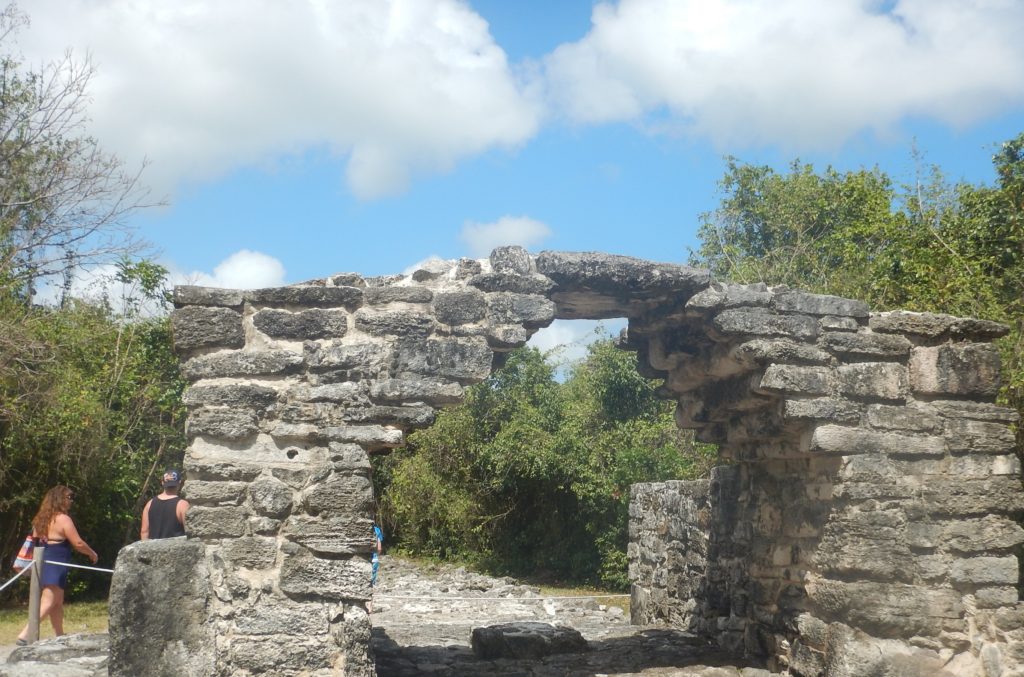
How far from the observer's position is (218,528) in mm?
4824

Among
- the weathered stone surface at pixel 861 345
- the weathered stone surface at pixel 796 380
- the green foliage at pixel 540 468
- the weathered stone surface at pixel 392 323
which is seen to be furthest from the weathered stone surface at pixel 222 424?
the green foliage at pixel 540 468

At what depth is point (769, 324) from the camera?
565cm

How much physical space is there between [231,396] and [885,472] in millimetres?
3710

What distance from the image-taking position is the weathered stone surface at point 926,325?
5770 mm

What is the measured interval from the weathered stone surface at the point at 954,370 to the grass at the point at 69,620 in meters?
7.84

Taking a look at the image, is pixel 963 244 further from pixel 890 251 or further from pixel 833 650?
pixel 833 650

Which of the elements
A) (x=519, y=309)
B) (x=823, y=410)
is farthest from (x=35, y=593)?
(x=823, y=410)

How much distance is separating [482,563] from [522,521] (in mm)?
998

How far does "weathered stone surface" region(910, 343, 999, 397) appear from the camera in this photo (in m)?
5.67

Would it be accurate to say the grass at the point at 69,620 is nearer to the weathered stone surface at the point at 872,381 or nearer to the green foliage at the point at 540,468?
the green foliage at the point at 540,468

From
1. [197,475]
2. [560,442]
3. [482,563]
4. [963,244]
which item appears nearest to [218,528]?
[197,475]

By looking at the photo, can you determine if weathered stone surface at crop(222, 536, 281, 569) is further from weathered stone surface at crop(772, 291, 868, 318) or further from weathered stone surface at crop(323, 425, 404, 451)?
weathered stone surface at crop(772, 291, 868, 318)

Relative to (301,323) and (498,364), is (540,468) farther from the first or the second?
(301,323)

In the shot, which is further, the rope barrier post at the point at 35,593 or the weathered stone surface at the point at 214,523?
the rope barrier post at the point at 35,593
